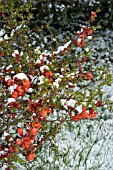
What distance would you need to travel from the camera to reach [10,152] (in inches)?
108

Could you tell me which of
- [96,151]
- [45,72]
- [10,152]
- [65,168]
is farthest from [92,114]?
[96,151]

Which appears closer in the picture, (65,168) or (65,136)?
(65,168)

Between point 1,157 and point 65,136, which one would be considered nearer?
point 1,157

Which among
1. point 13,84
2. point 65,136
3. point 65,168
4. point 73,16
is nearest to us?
point 13,84

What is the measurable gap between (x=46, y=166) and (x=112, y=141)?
3.02 feet

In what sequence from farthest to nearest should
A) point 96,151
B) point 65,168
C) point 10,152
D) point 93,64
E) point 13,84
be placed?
point 93,64 → point 96,151 → point 65,168 → point 10,152 → point 13,84

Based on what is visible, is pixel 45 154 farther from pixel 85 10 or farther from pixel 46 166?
pixel 85 10

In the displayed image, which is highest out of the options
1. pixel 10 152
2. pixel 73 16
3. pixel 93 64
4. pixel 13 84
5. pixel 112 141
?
pixel 73 16

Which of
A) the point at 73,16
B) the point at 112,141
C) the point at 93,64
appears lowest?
the point at 112,141

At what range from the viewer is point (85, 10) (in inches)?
342

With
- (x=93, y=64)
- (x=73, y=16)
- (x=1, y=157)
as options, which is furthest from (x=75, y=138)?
(x=73, y=16)

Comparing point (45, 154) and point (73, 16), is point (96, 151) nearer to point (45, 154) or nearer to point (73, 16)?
point (45, 154)

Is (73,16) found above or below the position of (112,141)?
above

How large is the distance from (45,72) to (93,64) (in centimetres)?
431
